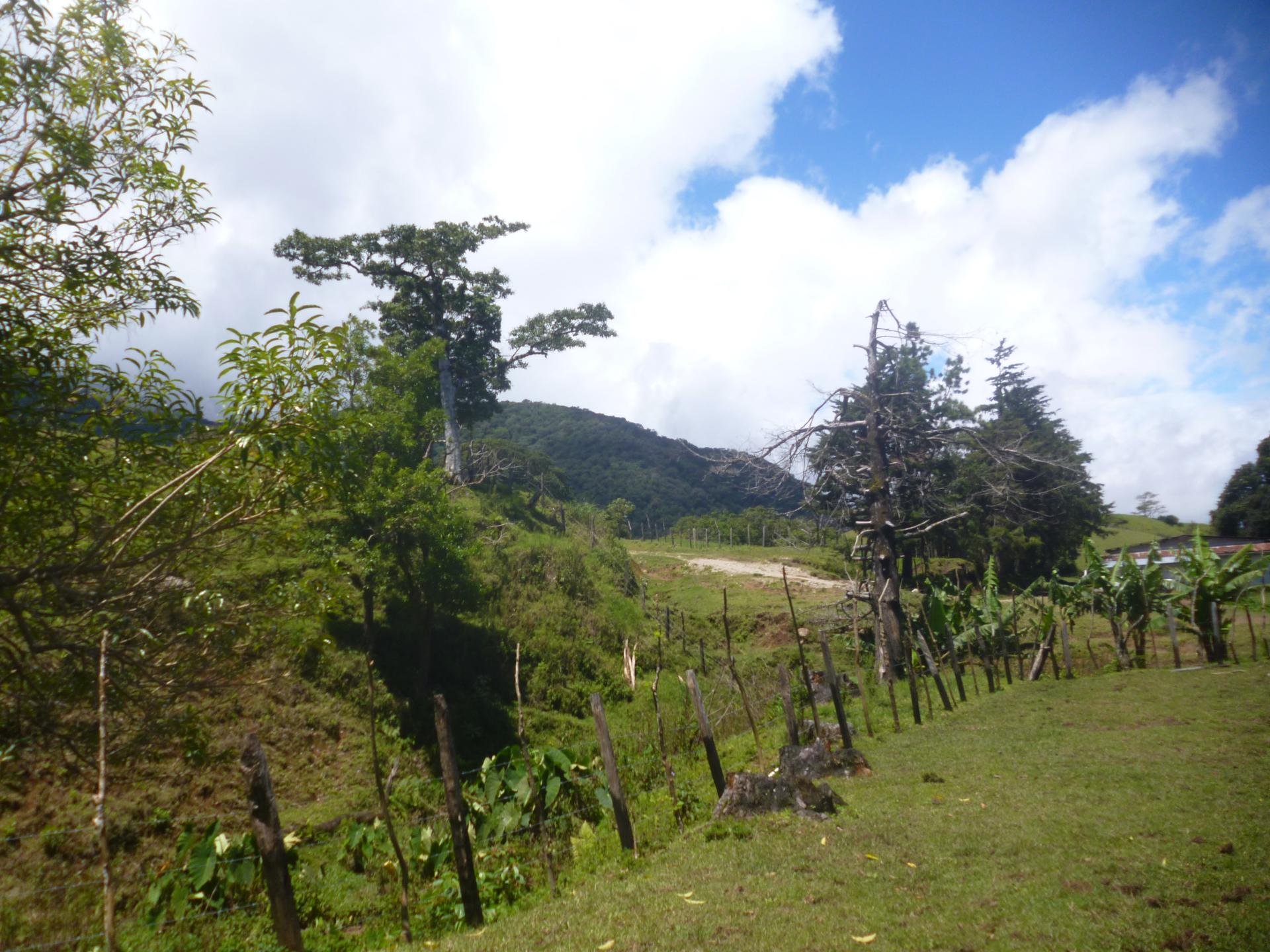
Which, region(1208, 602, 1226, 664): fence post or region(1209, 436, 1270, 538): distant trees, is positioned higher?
region(1209, 436, 1270, 538): distant trees

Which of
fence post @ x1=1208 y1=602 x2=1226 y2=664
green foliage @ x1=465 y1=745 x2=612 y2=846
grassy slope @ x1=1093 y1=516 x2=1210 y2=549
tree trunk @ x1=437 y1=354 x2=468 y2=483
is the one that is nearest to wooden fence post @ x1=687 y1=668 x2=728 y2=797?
green foliage @ x1=465 y1=745 x2=612 y2=846

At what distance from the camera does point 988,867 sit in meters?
5.92

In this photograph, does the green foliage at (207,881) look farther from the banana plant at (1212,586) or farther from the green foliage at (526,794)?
the banana plant at (1212,586)

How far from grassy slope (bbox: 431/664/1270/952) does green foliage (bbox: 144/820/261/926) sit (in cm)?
294

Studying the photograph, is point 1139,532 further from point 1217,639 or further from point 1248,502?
point 1217,639

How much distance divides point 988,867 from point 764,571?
3489cm

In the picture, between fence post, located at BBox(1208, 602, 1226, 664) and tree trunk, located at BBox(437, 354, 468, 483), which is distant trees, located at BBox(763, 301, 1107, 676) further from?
tree trunk, located at BBox(437, 354, 468, 483)

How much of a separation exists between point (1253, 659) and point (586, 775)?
662 inches

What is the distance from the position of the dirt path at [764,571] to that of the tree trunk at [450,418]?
16655mm

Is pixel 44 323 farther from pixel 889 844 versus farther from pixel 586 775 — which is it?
pixel 889 844

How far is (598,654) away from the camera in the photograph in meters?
20.5

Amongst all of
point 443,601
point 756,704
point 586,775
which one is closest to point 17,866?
point 586,775

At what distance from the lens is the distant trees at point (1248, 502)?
50.3 metres

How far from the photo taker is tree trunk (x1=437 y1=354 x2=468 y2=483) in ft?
87.5
